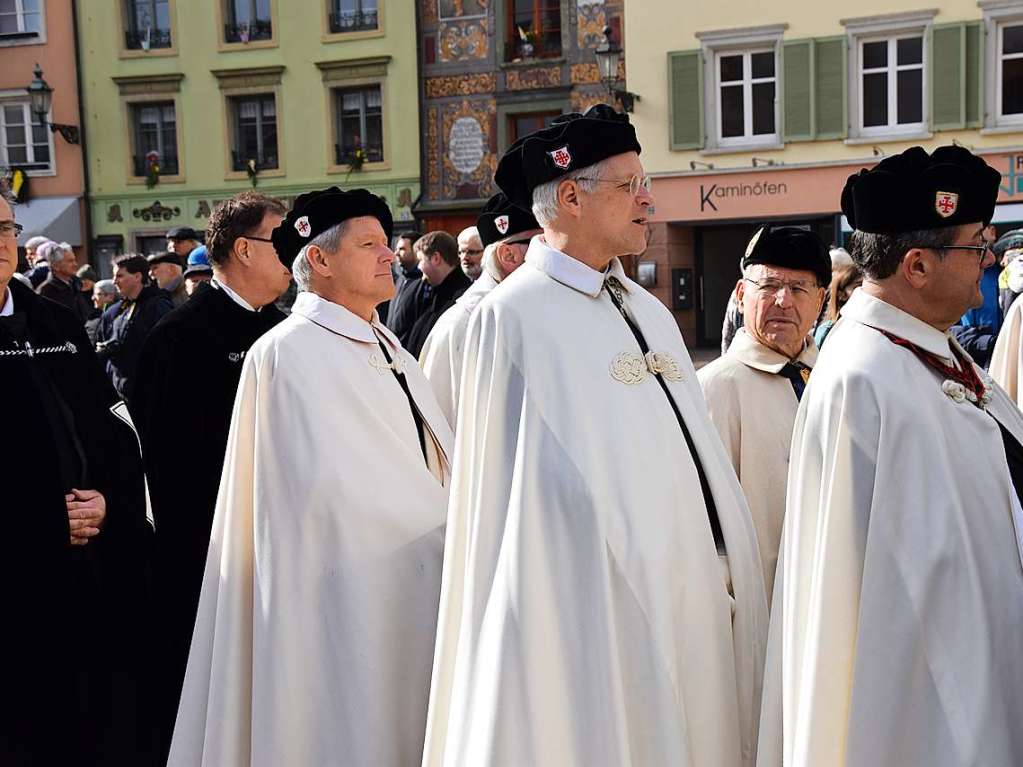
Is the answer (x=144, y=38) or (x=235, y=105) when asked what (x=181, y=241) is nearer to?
(x=235, y=105)

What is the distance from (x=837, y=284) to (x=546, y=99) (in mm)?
16803

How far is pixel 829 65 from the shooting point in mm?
19266

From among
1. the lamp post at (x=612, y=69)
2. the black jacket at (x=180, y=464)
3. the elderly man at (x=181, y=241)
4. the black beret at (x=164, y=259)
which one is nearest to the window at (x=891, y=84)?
the lamp post at (x=612, y=69)

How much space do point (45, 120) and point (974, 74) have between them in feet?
60.8

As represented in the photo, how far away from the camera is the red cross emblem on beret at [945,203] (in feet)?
8.83

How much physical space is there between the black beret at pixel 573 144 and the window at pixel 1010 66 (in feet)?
58.1

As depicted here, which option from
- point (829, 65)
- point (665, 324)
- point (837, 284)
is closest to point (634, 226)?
point (665, 324)

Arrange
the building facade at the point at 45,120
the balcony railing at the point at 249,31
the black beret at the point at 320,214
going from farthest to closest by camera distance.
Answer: the building facade at the point at 45,120 → the balcony railing at the point at 249,31 → the black beret at the point at 320,214

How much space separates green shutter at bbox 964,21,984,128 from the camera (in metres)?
18.4

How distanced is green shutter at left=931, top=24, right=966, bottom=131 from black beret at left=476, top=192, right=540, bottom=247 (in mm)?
15267

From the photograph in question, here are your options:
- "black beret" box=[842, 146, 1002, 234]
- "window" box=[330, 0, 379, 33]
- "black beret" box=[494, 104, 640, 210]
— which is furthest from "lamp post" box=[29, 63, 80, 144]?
"black beret" box=[842, 146, 1002, 234]

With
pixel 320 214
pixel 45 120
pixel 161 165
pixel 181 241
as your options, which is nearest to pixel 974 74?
pixel 181 241

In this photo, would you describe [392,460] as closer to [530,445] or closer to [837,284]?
[530,445]

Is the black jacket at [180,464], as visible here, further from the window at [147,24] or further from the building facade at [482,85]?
the window at [147,24]
